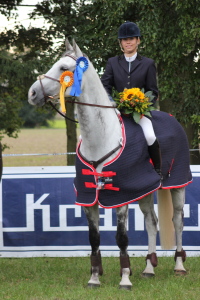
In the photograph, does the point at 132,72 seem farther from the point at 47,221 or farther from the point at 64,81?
the point at 47,221

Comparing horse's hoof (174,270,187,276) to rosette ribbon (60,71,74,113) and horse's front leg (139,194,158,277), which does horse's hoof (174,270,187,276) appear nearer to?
horse's front leg (139,194,158,277)

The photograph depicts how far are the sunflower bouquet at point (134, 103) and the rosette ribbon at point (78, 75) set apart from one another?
2.00 feet

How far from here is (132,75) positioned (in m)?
6.21

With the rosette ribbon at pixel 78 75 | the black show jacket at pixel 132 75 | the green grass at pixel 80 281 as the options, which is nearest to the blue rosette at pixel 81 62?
the rosette ribbon at pixel 78 75

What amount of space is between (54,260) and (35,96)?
299cm

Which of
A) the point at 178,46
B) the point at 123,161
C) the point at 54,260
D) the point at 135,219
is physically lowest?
the point at 54,260

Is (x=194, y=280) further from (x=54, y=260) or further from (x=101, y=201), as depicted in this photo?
(x=54, y=260)

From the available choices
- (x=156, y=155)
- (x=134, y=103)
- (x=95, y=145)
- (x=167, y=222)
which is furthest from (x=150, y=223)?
(x=134, y=103)

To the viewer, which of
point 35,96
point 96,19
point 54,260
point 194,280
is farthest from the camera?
point 96,19

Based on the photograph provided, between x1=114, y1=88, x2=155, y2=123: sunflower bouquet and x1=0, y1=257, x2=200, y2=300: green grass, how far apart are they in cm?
173

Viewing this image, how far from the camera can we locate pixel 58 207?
25.8ft

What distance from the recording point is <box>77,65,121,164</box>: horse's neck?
5.66m

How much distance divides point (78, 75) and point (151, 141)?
1072 millimetres

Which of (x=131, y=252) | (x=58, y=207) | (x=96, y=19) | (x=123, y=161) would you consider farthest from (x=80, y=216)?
(x=96, y=19)
